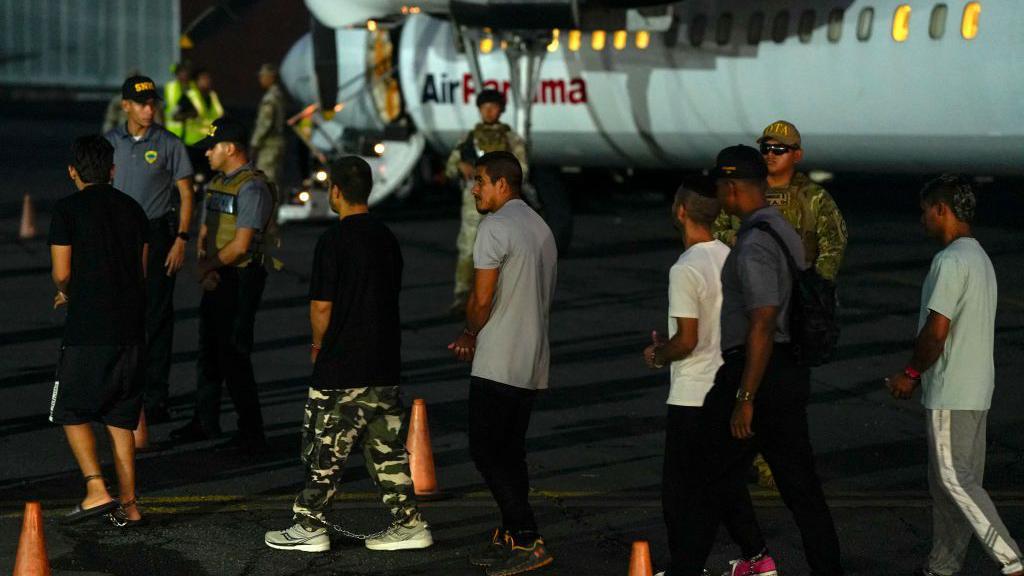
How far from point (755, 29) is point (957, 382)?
37.6 feet

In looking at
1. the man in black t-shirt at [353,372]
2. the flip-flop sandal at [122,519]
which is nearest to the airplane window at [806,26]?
the man in black t-shirt at [353,372]

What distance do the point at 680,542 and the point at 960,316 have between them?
1412 millimetres

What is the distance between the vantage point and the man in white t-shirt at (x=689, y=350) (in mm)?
5977

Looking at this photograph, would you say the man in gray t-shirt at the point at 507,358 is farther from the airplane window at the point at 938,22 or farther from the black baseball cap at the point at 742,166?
the airplane window at the point at 938,22

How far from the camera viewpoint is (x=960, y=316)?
247 inches

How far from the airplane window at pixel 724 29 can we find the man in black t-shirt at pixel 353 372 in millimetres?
11216

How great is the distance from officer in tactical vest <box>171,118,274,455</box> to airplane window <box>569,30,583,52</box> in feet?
34.0

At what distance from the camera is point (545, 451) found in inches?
349

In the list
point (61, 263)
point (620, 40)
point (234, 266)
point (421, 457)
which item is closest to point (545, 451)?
point (421, 457)

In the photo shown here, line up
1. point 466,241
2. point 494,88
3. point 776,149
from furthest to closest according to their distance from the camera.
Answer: point 494,88 → point 466,241 → point 776,149

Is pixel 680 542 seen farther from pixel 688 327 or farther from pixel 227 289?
pixel 227 289

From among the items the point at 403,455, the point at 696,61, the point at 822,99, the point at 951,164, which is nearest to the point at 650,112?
the point at 696,61

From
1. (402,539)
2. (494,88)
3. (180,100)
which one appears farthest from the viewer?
(494,88)

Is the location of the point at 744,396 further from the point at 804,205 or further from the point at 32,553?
the point at 32,553
